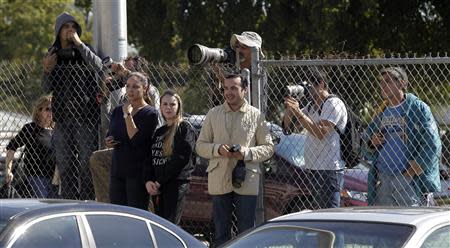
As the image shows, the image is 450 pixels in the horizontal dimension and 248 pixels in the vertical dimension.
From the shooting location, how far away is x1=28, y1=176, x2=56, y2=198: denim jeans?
35.8 feet

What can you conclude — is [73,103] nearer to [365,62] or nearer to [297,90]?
[297,90]

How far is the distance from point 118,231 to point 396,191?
118 inches

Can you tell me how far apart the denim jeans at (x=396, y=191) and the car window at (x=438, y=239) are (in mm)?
2545

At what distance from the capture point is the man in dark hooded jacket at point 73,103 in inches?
401

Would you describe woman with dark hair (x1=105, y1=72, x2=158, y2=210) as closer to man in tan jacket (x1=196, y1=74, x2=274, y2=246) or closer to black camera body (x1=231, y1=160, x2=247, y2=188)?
man in tan jacket (x1=196, y1=74, x2=274, y2=246)

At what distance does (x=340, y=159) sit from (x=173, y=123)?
5.08ft

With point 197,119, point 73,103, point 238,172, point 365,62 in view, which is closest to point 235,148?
point 238,172

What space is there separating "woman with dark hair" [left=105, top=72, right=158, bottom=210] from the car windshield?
3.14 meters

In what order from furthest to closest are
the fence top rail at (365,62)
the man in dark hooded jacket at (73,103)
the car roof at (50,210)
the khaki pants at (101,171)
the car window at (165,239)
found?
the man in dark hooded jacket at (73,103) → the khaki pants at (101,171) → the fence top rail at (365,62) → the car window at (165,239) → the car roof at (50,210)

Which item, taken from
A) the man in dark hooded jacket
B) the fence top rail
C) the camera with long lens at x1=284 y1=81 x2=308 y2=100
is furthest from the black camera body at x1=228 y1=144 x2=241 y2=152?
the man in dark hooded jacket

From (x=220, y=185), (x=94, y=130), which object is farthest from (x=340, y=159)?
(x=94, y=130)

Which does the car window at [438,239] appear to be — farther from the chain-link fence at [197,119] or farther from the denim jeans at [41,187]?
the denim jeans at [41,187]

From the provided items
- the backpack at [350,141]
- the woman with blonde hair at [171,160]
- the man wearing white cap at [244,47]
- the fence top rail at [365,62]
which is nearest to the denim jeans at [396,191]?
the backpack at [350,141]

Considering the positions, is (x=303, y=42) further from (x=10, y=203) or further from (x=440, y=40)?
(x=10, y=203)
